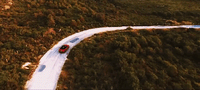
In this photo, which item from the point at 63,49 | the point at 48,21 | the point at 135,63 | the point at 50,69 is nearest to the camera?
the point at 50,69

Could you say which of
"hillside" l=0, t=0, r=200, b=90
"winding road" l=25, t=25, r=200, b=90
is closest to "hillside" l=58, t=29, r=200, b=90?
"winding road" l=25, t=25, r=200, b=90

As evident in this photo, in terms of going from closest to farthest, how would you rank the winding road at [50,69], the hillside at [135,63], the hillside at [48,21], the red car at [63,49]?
the winding road at [50,69] < the hillside at [135,63] < the hillside at [48,21] < the red car at [63,49]

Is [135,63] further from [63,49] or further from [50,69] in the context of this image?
[50,69]

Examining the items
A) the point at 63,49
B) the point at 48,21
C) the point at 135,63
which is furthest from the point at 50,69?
the point at 48,21

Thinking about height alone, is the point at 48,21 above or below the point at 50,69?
above

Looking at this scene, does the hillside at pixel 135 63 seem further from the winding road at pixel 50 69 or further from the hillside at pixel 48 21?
the hillside at pixel 48 21

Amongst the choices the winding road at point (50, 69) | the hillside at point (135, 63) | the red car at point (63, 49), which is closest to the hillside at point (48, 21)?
the winding road at point (50, 69)
